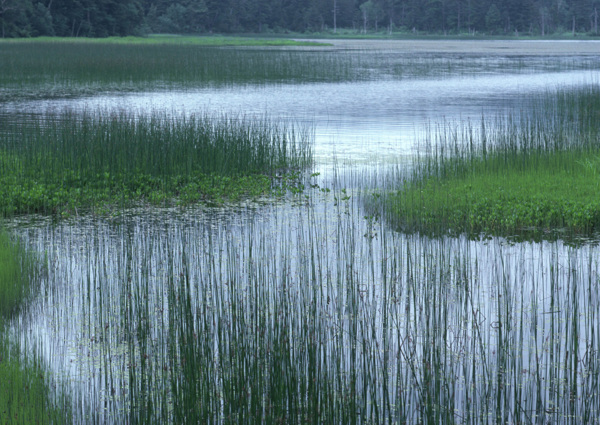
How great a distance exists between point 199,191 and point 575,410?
7642 mm

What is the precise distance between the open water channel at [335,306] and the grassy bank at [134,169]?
1.78 feet

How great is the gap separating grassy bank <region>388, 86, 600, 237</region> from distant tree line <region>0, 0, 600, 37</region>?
7302cm

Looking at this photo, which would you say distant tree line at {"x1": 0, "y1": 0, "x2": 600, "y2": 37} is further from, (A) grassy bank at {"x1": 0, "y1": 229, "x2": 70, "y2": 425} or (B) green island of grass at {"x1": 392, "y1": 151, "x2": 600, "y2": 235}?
(A) grassy bank at {"x1": 0, "y1": 229, "x2": 70, "y2": 425}

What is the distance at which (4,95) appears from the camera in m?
26.1

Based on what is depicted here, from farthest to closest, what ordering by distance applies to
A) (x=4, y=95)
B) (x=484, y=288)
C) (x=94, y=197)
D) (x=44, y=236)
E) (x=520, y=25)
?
(x=520, y=25) < (x=4, y=95) < (x=94, y=197) < (x=44, y=236) < (x=484, y=288)

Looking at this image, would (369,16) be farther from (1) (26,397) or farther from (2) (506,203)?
(1) (26,397)

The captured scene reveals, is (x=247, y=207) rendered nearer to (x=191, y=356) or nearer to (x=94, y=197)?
(x=94, y=197)

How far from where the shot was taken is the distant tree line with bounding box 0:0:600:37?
323ft

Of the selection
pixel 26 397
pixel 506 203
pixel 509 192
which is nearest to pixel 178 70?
pixel 509 192

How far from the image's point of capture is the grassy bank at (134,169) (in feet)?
35.5

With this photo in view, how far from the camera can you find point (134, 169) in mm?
11859

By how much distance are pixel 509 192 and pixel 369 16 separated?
11595 centimetres

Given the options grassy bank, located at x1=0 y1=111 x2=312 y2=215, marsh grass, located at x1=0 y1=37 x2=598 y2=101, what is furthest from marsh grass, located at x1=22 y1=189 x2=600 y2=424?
marsh grass, located at x1=0 y1=37 x2=598 y2=101

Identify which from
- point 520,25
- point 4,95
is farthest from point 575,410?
point 520,25
